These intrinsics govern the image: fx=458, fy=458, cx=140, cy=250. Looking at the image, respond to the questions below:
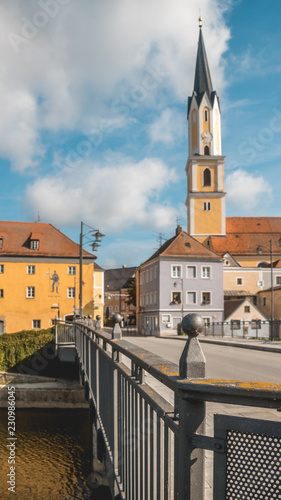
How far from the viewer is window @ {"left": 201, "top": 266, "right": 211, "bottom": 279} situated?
52000mm

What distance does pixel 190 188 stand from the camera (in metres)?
70.9

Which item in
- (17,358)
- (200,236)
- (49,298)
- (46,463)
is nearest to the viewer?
(46,463)

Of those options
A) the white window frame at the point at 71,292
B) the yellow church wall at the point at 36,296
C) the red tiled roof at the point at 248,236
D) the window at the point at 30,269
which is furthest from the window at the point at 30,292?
the red tiled roof at the point at 248,236

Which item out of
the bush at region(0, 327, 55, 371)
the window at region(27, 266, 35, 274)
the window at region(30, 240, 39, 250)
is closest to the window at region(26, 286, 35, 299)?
the window at region(27, 266, 35, 274)

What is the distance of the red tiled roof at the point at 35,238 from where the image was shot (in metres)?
44.7

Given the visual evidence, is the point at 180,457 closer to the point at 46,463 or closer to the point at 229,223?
the point at 46,463

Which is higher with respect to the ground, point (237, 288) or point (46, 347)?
point (237, 288)

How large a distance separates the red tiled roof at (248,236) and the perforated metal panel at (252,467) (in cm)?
6526

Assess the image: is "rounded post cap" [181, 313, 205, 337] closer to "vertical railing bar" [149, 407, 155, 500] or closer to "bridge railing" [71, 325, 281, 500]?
"bridge railing" [71, 325, 281, 500]

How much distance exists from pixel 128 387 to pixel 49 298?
40.9 meters

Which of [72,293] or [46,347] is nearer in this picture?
[46,347]

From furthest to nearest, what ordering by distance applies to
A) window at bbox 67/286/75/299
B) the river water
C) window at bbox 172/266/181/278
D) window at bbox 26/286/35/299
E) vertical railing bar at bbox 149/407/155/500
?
window at bbox 172/266/181/278 → window at bbox 67/286/75/299 → window at bbox 26/286/35/299 → the river water → vertical railing bar at bbox 149/407/155/500

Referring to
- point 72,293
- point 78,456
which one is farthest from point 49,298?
point 78,456

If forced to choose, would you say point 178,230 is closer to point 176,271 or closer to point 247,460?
point 176,271
